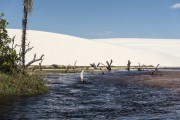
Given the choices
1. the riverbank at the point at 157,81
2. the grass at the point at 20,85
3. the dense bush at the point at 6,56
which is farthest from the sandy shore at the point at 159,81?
the dense bush at the point at 6,56

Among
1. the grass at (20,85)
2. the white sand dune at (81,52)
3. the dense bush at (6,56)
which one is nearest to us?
the grass at (20,85)

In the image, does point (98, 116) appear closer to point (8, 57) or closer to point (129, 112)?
point (129, 112)

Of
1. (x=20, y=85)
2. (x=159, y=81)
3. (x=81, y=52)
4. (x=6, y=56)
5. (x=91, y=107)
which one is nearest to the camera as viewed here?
(x=91, y=107)

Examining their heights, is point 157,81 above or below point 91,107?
above

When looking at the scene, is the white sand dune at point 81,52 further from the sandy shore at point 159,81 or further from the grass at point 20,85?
the grass at point 20,85

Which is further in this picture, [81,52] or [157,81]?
[81,52]

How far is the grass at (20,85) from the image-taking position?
38.7 metres

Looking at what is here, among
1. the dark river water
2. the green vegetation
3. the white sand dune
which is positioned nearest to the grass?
the green vegetation

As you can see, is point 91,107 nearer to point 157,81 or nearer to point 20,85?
point 20,85

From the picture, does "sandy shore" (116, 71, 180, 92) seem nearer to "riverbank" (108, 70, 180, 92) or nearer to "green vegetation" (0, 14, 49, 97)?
"riverbank" (108, 70, 180, 92)

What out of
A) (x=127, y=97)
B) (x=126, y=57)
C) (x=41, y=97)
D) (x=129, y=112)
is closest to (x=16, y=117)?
(x=129, y=112)

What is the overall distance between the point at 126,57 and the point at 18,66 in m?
118

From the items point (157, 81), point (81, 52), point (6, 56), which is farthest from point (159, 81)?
point (81, 52)

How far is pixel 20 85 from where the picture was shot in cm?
4000
